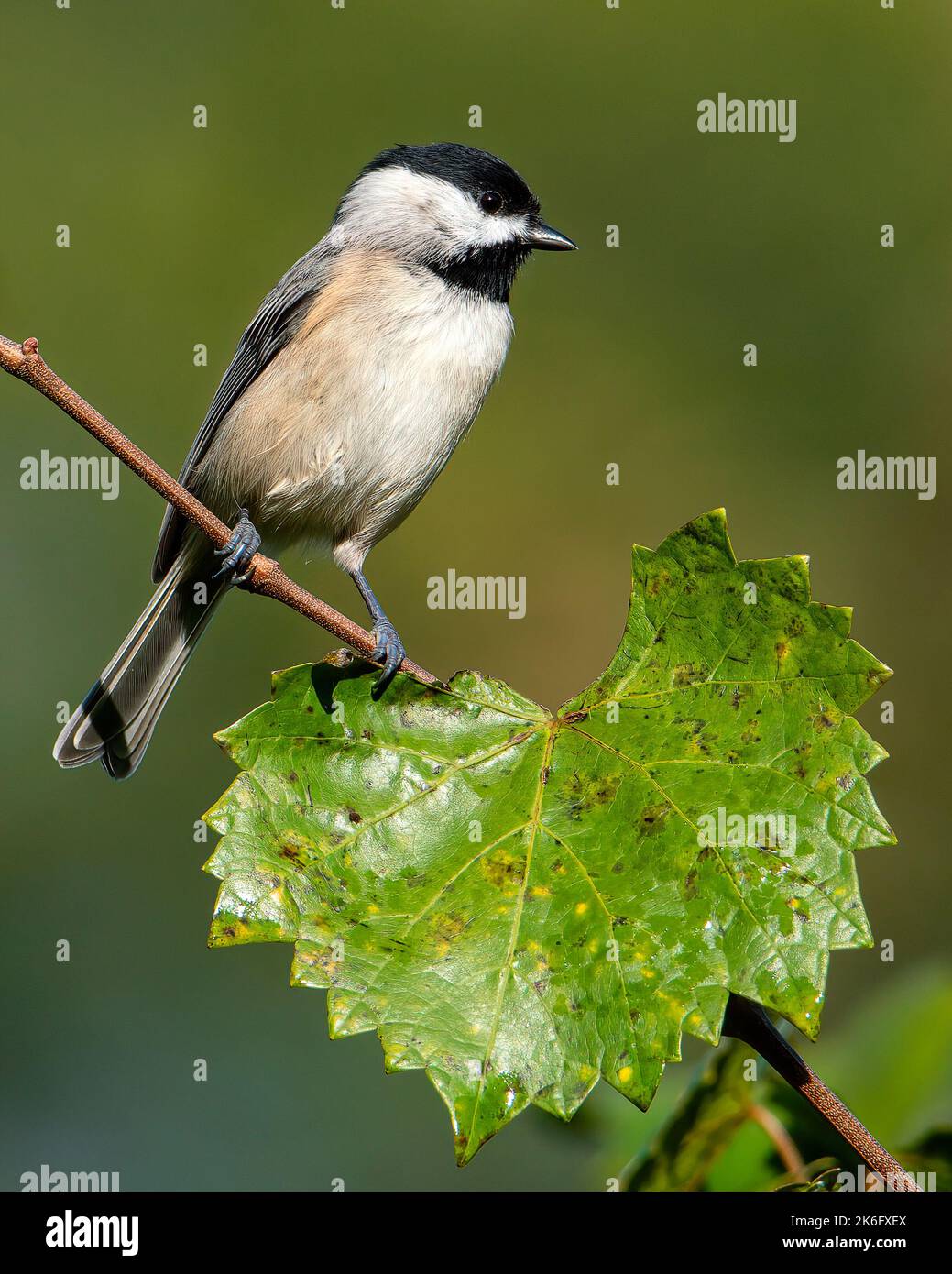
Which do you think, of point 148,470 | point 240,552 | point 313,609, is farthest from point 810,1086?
point 240,552

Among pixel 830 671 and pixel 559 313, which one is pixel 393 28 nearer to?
pixel 559 313

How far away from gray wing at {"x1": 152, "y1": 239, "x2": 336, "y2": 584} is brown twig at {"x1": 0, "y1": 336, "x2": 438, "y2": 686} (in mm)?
1411

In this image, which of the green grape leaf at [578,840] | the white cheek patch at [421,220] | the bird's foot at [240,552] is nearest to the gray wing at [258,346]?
the white cheek patch at [421,220]

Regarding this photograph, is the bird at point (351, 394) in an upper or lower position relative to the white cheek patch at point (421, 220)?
lower

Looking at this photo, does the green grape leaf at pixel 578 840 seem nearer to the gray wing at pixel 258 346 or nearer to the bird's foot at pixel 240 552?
the bird's foot at pixel 240 552

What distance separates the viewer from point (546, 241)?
2947 mm

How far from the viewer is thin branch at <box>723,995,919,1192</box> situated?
107 cm

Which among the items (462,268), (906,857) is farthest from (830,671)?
(906,857)

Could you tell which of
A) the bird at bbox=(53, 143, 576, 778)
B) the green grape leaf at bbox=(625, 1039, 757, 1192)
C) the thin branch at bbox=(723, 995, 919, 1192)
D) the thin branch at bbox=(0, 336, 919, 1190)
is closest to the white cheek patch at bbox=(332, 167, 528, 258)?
the bird at bbox=(53, 143, 576, 778)

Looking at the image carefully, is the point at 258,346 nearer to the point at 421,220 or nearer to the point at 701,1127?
the point at 421,220

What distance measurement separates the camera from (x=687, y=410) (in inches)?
178

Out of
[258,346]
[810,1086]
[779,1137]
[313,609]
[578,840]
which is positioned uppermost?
[258,346]

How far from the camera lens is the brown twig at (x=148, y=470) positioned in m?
1.44

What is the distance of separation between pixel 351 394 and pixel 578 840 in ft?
5.45
